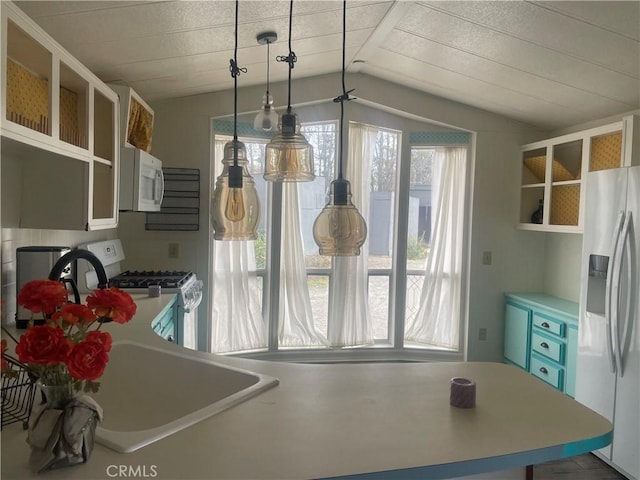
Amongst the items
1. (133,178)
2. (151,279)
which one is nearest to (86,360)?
(133,178)

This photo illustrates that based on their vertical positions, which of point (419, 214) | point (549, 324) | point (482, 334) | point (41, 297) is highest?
point (419, 214)

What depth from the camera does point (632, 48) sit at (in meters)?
2.20

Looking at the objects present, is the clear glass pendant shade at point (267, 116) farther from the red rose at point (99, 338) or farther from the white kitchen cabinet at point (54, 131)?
the red rose at point (99, 338)

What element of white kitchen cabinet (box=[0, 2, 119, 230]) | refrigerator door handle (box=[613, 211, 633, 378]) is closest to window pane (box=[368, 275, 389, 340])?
refrigerator door handle (box=[613, 211, 633, 378])

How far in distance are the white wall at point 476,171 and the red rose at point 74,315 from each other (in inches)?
102

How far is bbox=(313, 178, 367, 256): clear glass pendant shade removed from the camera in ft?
4.41

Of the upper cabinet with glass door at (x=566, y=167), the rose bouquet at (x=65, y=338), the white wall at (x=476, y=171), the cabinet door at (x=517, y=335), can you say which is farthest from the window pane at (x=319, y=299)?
the rose bouquet at (x=65, y=338)

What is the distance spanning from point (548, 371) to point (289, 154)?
9.34ft

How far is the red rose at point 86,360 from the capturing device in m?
0.81

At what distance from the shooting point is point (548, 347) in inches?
124

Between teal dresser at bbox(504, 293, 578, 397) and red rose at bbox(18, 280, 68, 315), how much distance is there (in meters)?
3.10

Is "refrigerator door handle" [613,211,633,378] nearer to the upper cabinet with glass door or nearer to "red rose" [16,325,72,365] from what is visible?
the upper cabinet with glass door

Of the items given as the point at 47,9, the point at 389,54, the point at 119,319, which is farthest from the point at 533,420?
the point at 389,54

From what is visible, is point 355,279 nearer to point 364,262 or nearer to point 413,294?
point 364,262
